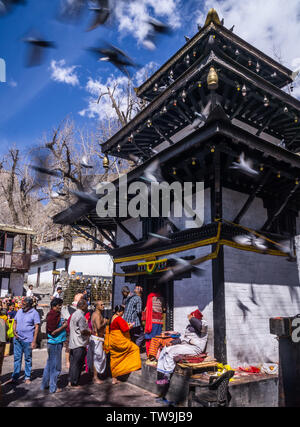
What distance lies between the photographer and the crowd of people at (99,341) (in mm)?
7094

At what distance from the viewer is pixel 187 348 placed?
7250 mm

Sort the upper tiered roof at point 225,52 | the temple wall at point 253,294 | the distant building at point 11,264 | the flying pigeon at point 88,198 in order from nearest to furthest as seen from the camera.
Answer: the temple wall at point 253,294, the flying pigeon at point 88,198, the upper tiered roof at point 225,52, the distant building at point 11,264

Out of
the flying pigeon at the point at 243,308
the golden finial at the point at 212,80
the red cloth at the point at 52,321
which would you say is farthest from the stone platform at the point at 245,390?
the golden finial at the point at 212,80

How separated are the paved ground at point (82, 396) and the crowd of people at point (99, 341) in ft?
0.83

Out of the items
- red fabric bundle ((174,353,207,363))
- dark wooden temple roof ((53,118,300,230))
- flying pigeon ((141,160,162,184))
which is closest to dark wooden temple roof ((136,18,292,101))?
dark wooden temple roof ((53,118,300,230))

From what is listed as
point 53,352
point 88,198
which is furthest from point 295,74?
point 53,352

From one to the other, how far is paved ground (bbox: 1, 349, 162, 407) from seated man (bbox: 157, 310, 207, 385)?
2.02 feet

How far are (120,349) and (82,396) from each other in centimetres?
146

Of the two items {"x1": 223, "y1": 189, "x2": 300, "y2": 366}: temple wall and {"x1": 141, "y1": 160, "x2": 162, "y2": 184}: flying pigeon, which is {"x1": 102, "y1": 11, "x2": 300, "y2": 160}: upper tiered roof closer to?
{"x1": 141, "y1": 160, "x2": 162, "y2": 184}: flying pigeon

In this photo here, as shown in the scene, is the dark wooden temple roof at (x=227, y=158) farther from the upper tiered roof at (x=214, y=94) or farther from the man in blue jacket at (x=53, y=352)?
the man in blue jacket at (x=53, y=352)

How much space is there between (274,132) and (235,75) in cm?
403

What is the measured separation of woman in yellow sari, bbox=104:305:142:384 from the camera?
7918 mm
